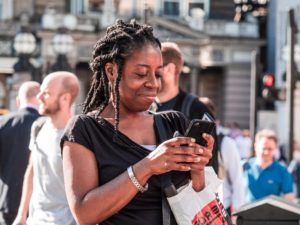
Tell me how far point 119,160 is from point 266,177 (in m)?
5.75

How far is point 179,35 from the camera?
98.9 feet

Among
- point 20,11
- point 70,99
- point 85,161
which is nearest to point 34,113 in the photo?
point 70,99

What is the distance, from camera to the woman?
327 cm

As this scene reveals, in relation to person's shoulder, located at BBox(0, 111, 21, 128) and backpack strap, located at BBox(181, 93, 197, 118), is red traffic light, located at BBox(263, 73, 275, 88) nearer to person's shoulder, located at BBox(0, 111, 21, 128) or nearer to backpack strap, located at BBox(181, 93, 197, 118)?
person's shoulder, located at BBox(0, 111, 21, 128)

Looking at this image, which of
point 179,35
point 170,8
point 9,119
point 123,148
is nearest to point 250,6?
point 9,119

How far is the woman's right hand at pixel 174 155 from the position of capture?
3.18 metres

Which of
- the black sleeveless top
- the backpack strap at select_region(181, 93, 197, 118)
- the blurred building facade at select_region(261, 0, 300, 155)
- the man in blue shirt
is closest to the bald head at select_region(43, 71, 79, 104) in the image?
the backpack strap at select_region(181, 93, 197, 118)

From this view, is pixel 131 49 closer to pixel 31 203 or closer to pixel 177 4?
pixel 31 203

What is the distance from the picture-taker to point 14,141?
24.0ft

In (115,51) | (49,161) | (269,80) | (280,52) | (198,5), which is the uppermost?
(115,51)

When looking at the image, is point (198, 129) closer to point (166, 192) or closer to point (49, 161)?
point (166, 192)

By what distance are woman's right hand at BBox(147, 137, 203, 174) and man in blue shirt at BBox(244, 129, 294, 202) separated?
18.9 feet

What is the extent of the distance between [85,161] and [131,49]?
48 centimetres

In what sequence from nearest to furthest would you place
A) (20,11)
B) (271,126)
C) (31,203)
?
1. (31,203)
2. (271,126)
3. (20,11)
